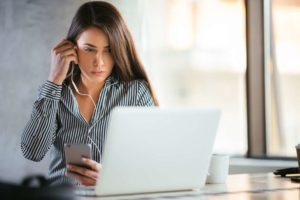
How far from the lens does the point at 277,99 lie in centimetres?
379

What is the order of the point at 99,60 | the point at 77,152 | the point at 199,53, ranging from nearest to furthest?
the point at 77,152 → the point at 99,60 → the point at 199,53

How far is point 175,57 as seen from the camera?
4098 millimetres

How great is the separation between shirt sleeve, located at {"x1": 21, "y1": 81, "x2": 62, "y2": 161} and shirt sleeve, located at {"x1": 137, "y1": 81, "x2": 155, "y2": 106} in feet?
1.21

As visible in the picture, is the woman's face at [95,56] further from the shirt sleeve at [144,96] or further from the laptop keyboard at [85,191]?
the laptop keyboard at [85,191]

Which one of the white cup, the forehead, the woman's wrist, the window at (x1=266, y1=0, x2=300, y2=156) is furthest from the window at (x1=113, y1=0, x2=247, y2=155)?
the white cup

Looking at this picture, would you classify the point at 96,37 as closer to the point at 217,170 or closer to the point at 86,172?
the point at 86,172

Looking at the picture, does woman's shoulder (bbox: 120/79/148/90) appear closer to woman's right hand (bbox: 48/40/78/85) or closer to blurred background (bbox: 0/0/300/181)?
woman's right hand (bbox: 48/40/78/85)

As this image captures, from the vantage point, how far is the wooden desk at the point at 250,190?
69.2 inches

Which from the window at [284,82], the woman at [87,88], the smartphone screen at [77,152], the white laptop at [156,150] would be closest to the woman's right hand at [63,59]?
the woman at [87,88]

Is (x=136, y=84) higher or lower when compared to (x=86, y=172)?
higher

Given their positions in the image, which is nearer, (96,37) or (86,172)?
(86,172)

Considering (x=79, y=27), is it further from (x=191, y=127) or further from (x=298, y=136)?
(x=298, y=136)

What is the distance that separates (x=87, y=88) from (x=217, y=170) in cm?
82

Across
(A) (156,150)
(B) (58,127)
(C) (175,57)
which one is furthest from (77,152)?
(C) (175,57)
